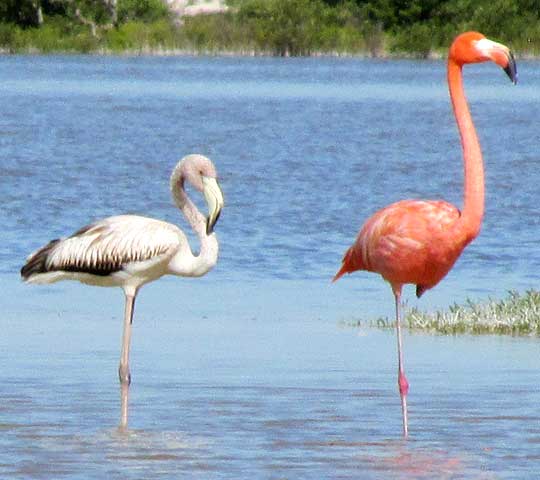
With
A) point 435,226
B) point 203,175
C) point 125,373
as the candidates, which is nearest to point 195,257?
point 203,175

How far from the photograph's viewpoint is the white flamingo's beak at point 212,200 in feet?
34.1

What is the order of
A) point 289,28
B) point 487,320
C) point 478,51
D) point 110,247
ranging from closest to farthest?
1. point 478,51
2. point 110,247
3. point 487,320
4. point 289,28

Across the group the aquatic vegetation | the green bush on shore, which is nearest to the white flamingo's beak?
the aquatic vegetation

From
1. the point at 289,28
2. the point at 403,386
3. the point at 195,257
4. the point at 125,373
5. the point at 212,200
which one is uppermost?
the point at 212,200

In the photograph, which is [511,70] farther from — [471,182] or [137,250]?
[137,250]

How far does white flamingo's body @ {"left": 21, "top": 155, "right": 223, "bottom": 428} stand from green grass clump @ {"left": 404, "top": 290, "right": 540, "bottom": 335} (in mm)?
2468

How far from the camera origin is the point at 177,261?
10.5m

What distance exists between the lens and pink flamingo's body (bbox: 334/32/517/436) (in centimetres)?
968

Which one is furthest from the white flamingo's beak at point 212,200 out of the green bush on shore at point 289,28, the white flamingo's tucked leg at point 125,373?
the green bush on shore at point 289,28

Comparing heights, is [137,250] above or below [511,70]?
below

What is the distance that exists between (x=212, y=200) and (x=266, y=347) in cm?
167

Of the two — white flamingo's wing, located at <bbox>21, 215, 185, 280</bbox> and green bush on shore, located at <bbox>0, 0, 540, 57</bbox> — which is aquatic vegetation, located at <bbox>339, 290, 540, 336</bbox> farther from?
green bush on shore, located at <bbox>0, 0, 540, 57</bbox>

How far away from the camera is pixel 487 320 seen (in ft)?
41.1

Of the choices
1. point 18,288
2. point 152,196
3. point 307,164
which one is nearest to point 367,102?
point 307,164
